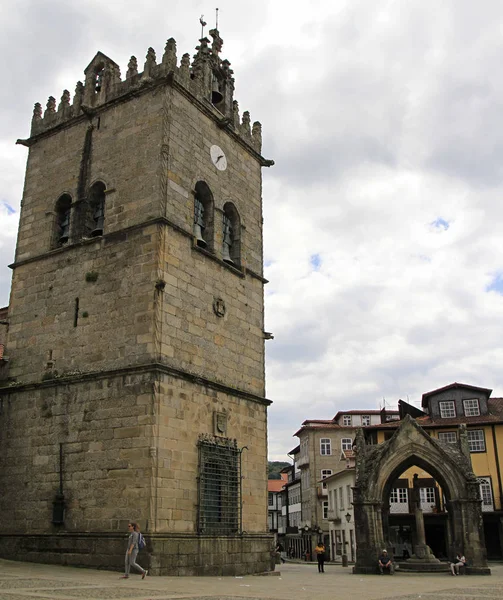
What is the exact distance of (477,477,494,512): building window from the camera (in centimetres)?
3856

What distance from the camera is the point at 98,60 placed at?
22.5 meters

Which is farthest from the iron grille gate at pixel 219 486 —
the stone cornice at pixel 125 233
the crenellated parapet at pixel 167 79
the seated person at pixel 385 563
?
the crenellated parapet at pixel 167 79

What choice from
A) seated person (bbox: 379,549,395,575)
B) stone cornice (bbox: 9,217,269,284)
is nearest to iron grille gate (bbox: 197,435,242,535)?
stone cornice (bbox: 9,217,269,284)

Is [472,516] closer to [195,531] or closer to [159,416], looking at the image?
[195,531]

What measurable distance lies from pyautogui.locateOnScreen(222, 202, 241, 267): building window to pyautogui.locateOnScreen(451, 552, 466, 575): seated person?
12.1 metres

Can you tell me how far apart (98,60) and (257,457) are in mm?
14385

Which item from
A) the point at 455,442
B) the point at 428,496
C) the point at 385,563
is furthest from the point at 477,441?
the point at 385,563

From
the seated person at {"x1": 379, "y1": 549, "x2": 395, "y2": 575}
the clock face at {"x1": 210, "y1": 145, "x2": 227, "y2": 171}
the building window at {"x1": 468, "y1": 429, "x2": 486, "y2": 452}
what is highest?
the clock face at {"x1": 210, "y1": 145, "x2": 227, "y2": 171}

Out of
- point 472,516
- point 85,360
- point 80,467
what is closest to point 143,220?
point 85,360

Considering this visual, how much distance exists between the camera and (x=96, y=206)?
20547mm

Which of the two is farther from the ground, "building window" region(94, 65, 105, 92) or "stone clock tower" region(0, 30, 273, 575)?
"building window" region(94, 65, 105, 92)

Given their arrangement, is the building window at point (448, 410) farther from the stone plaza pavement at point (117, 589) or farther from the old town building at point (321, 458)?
the stone plaza pavement at point (117, 589)

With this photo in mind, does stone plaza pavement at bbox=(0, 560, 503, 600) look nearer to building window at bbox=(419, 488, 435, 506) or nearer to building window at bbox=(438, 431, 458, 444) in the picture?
building window at bbox=(438, 431, 458, 444)

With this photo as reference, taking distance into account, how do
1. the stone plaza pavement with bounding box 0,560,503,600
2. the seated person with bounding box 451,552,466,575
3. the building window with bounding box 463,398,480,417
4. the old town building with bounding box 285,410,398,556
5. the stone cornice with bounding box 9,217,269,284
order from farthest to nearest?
the old town building with bounding box 285,410,398,556, the building window with bounding box 463,398,480,417, the seated person with bounding box 451,552,466,575, the stone cornice with bounding box 9,217,269,284, the stone plaza pavement with bounding box 0,560,503,600
